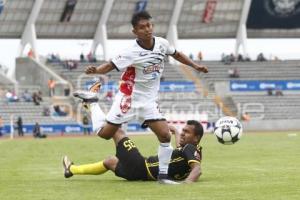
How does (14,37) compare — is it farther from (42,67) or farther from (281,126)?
(281,126)

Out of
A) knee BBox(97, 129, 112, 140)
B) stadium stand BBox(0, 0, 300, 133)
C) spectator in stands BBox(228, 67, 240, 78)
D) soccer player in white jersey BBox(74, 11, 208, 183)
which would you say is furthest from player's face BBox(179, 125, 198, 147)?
spectator in stands BBox(228, 67, 240, 78)

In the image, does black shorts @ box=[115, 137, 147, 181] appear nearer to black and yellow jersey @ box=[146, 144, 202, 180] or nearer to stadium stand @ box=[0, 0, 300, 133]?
black and yellow jersey @ box=[146, 144, 202, 180]

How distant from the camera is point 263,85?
57469 mm

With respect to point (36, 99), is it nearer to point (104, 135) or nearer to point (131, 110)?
point (104, 135)

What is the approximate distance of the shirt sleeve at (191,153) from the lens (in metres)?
10.7

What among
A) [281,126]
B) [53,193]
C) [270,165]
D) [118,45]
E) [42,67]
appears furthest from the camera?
[118,45]

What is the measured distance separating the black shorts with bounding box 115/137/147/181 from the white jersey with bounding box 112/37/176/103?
0.66 meters

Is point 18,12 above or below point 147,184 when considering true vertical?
above

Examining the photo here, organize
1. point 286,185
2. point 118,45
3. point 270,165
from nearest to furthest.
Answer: point 286,185 → point 270,165 → point 118,45

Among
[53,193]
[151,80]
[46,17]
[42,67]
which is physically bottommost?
[53,193]

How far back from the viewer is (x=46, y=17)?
62188 mm

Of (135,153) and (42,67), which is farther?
(42,67)

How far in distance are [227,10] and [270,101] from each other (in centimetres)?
1384

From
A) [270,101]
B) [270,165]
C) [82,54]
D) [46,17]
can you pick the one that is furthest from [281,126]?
[270,165]
